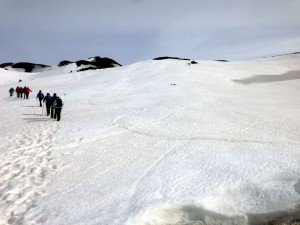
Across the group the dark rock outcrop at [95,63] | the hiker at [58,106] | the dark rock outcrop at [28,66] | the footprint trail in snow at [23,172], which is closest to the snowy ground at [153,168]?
the footprint trail in snow at [23,172]

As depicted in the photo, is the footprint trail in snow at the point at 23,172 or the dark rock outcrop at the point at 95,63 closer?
the footprint trail in snow at the point at 23,172

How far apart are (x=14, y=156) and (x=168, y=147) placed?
5.57 m

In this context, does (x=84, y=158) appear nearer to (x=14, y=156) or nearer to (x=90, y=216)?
(x=14, y=156)

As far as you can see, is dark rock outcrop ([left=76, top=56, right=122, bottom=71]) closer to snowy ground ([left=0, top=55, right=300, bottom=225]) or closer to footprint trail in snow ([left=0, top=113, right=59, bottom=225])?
snowy ground ([left=0, top=55, right=300, bottom=225])

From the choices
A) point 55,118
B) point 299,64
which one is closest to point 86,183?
point 55,118

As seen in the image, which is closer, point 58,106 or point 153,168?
point 153,168

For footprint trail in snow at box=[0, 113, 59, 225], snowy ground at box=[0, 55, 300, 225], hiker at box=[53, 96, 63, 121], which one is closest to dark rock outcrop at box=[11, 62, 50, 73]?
hiker at box=[53, 96, 63, 121]

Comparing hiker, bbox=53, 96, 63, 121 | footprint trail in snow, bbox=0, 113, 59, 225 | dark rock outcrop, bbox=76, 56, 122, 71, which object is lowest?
footprint trail in snow, bbox=0, 113, 59, 225

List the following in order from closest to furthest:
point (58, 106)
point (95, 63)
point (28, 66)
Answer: point (58, 106), point (95, 63), point (28, 66)

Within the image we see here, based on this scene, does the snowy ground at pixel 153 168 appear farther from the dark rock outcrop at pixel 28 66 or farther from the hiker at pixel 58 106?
the dark rock outcrop at pixel 28 66

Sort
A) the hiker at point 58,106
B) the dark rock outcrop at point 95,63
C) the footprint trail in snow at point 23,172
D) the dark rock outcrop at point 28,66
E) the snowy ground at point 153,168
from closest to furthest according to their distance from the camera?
the snowy ground at point 153,168 → the footprint trail in snow at point 23,172 → the hiker at point 58,106 → the dark rock outcrop at point 95,63 → the dark rock outcrop at point 28,66

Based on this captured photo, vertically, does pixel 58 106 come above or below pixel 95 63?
below

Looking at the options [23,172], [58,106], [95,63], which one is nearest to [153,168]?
[23,172]

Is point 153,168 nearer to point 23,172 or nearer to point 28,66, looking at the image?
point 23,172
